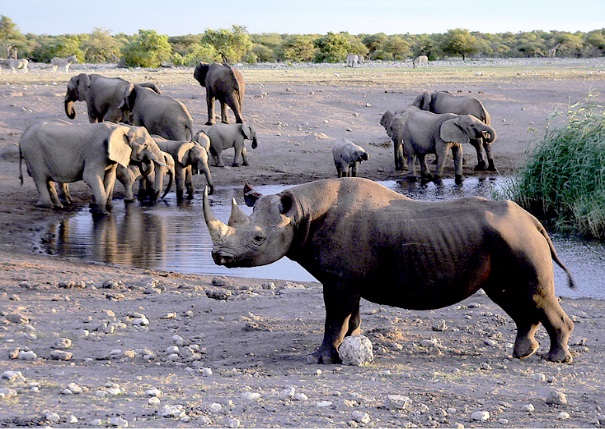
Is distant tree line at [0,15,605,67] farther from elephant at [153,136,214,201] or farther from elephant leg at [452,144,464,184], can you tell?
elephant at [153,136,214,201]

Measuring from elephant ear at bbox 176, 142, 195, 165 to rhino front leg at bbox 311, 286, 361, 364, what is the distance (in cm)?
1136

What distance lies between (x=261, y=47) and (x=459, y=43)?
14.0 m

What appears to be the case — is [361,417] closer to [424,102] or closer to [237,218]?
[237,218]

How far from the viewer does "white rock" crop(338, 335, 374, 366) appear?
666 centimetres

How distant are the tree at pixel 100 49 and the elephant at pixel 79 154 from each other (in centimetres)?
5034

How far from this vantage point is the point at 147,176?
17.2 meters

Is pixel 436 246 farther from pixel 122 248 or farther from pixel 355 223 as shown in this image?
pixel 122 248

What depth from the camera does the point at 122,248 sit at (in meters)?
12.9

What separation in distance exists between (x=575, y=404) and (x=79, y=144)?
38.7 ft

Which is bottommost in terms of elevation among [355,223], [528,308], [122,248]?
[122,248]

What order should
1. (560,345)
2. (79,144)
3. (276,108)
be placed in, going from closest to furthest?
(560,345)
(79,144)
(276,108)

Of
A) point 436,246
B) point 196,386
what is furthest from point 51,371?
point 436,246

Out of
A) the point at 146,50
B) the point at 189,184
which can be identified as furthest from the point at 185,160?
the point at 146,50

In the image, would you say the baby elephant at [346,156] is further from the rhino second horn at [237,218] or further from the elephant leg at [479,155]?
the rhino second horn at [237,218]
